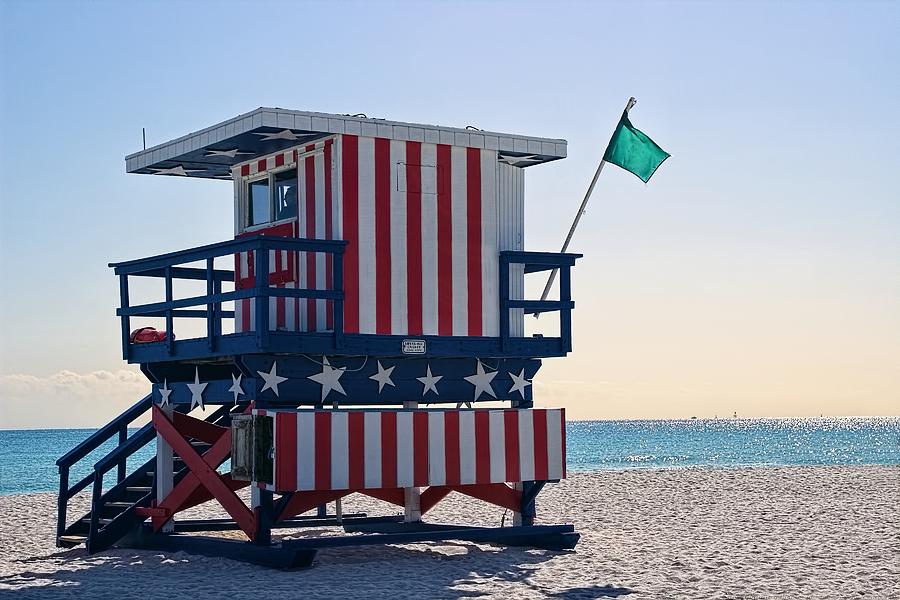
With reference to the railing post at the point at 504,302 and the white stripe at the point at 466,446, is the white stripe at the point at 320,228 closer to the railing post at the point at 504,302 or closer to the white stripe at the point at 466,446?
the white stripe at the point at 466,446

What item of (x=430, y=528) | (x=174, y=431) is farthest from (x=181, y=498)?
(x=430, y=528)

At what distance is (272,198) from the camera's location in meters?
16.2

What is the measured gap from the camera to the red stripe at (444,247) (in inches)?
616

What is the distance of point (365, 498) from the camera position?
27312mm

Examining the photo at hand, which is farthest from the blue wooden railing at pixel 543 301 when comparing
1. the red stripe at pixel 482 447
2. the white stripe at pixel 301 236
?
→ the white stripe at pixel 301 236

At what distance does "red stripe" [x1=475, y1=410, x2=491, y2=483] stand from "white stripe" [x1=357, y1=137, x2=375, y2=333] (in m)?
1.73

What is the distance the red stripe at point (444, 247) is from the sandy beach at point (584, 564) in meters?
2.84

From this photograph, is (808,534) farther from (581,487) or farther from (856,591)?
(581,487)

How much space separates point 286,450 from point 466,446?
234 cm

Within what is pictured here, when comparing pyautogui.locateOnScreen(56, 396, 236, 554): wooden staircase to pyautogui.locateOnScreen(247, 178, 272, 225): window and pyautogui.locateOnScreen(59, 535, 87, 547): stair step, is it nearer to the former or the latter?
pyautogui.locateOnScreen(59, 535, 87, 547): stair step

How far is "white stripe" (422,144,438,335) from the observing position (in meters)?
15.5

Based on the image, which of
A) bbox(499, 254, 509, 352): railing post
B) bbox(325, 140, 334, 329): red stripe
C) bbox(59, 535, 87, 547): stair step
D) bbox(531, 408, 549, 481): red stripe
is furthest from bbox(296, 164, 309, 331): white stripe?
bbox(59, 535, 87, 547): stair step

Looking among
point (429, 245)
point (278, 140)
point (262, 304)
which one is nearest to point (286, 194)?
point (278, 140)

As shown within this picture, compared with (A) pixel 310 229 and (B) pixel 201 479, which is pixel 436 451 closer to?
(B) pixel 201 479
